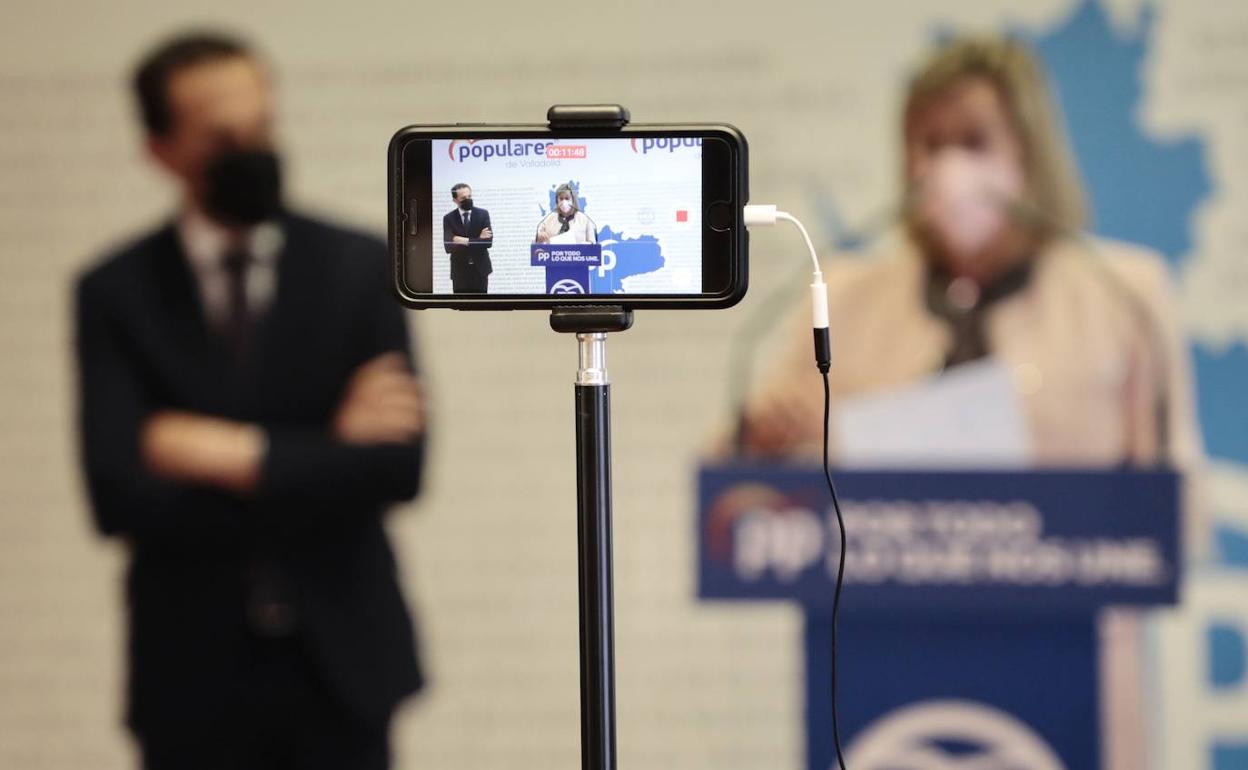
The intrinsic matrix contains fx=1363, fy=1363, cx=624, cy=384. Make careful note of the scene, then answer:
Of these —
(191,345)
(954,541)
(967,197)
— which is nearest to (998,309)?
(967,197)

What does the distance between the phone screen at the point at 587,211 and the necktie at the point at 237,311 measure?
57.9 inches

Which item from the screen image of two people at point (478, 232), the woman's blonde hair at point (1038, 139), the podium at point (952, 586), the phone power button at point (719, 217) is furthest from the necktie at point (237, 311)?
the phone power button at point (719, 217)

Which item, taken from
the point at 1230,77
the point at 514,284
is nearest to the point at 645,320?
the point at 1230,77

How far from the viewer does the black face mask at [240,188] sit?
2.51 meters

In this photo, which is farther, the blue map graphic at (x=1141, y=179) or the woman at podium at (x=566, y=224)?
the blue map graphic at (x=1141, y=179)

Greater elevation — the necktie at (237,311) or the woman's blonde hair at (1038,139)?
the woman's blonde hair at (1038,139)

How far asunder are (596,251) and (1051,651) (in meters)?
1.46

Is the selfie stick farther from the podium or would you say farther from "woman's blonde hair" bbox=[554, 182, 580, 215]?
the podium

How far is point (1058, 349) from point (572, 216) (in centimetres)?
166

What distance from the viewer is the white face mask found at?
249 cm

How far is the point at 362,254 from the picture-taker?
2400mm

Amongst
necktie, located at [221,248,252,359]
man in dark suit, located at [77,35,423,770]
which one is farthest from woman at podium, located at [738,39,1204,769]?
necktie, located at [221,248,252,359]

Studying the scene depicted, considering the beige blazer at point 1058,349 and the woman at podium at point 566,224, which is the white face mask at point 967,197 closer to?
the beige blazer at point 1058,349

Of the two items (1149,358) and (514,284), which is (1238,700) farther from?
(514,284)
